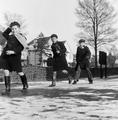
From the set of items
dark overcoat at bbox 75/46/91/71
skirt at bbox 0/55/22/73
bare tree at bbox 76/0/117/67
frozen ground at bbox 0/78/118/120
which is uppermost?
bare tree at bbox 76/0/117/67

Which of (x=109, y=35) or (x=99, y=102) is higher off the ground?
(x=109, y=35)

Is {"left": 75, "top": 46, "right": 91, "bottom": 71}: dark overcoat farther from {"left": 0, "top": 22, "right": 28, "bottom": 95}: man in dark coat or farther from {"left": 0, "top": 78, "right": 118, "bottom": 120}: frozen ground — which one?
{"left": 0, "top": 78, "right": 118, "bottom": 120}: frozen ground

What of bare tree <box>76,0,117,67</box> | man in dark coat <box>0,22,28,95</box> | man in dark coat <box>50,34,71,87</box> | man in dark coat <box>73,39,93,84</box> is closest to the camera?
man in dark coat <box>0,22,28,95</box>

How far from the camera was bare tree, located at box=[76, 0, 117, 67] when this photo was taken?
Result: 51656 mm

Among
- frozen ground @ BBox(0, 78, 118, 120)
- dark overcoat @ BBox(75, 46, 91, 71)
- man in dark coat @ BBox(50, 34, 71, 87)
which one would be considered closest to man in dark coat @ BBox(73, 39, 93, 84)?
dark overcoat @ BBox(75, 46, 91, 71)

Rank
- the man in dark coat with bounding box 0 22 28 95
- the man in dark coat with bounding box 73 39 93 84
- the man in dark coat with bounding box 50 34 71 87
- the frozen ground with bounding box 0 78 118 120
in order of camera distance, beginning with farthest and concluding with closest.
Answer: the man in dark coat with bounding box 73 39 93 84
the man in dark coat with bounding box 50 34 71 87
the man in dark coat with bounding box 0 22 28 95
the frozen ground with bounding box 0 78 118 120

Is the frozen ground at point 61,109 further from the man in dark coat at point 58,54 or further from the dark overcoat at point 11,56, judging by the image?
the man in dark coat at point 58,54

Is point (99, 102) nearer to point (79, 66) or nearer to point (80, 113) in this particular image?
point (80, 113)

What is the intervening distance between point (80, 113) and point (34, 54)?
81378mm

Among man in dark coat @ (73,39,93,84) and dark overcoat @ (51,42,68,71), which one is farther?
man in dark coat @ (73,39,93,84)

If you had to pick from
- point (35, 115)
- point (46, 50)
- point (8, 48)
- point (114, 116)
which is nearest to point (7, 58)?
point (8, 48)

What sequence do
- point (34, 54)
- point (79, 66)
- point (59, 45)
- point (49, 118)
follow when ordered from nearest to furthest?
point (49, 118), point (59, 45), point (79, 66), point (34, 54)

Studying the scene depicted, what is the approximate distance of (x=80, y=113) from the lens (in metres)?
4.89

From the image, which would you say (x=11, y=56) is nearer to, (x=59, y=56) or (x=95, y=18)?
(x=59, y=56)
